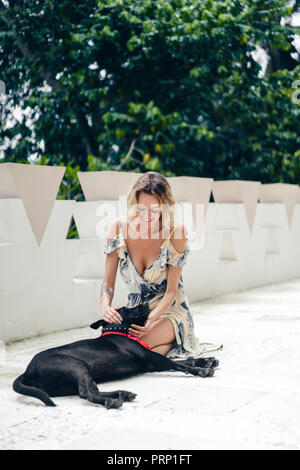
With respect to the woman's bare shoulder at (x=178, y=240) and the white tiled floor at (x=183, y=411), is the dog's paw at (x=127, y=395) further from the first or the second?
the woman's bare shoulder at (x=178, y=240)

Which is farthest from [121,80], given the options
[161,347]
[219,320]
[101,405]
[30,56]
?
[101,405]

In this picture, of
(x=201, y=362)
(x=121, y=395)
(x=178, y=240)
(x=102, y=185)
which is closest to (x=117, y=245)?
(x=178, y=240)

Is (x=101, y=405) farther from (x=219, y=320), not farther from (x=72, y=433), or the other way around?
(x=219, y=320)

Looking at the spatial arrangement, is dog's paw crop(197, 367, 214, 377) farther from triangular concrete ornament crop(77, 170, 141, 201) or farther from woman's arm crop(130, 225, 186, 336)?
triangular concrete ornament crop(77, 170, 141, 201)

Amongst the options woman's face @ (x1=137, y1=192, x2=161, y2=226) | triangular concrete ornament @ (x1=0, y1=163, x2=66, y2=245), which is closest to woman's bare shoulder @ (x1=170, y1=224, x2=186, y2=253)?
woman's face @ (x1=137, y1=192, x2=161, y2=226)

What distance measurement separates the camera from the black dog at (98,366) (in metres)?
3.39

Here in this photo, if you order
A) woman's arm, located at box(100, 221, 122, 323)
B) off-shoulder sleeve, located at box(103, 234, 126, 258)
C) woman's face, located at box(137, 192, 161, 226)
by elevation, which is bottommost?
woman's arm, located at box(100, 221, 122, 323)

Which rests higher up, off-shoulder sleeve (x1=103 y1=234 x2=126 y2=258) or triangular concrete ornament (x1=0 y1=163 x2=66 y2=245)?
triangular concrete ornament (x1=0 y1=163 x2=66 y2=245)

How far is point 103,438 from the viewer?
2.78 metres

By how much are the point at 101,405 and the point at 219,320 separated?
112 inches

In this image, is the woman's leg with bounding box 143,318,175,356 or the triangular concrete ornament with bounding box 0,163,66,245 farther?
the triangular concrete ornament with bounding box 0,163,66,245

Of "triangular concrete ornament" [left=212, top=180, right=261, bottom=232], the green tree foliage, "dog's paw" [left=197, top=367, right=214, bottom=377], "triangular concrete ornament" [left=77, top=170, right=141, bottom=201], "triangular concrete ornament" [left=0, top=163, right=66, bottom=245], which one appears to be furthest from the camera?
the green tree foliage

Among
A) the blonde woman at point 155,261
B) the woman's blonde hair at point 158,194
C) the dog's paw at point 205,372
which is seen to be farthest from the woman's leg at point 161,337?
the woman's blonde hair at point 158,194

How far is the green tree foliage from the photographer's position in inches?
513
